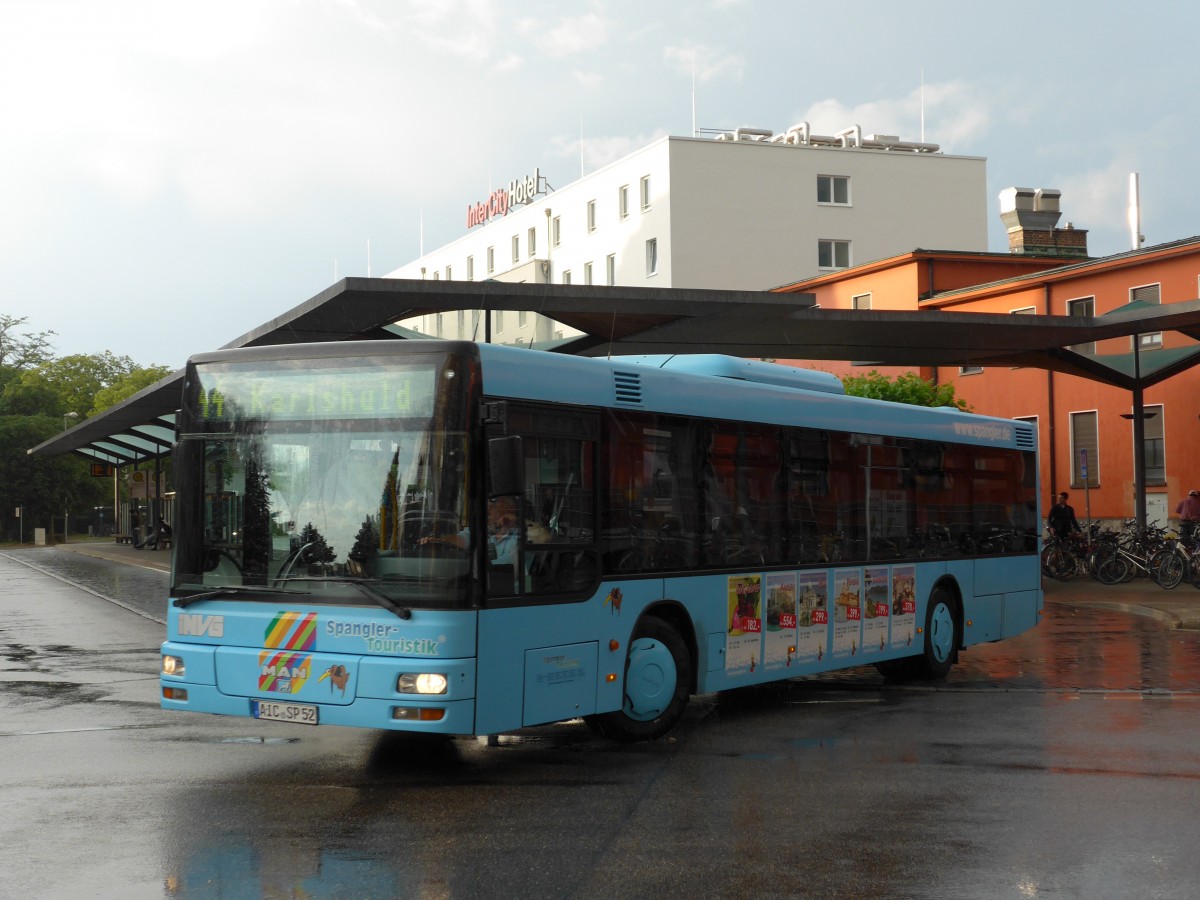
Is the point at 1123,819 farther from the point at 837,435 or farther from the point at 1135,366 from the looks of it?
the point at 1135,366

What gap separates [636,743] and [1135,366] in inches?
896

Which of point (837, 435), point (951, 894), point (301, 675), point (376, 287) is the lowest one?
point (951, 894)

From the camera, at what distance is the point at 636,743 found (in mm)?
9812

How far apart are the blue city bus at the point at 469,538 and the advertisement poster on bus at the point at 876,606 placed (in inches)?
57.1

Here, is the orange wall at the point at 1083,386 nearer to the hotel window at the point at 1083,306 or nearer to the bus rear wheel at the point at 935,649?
the hotel window at the point at 1083,306

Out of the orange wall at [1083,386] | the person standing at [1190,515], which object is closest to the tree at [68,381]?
the orange wall at [1083,386]

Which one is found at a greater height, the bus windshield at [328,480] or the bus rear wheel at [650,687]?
the bus windshield at [328,480]

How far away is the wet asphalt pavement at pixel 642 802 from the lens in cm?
621

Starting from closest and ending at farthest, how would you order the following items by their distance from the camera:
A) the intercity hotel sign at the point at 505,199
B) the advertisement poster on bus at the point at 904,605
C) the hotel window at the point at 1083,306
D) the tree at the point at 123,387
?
the advertisement poster on bus at the point at 904,605, the hotel window at the point at 1083,306, the intercity hotel sign at the point at 505,199, the tree at the point at 123,387

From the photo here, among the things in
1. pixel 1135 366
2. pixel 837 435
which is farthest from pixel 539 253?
pixel 837 435

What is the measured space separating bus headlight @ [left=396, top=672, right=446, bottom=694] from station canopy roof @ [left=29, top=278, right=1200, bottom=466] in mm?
7924

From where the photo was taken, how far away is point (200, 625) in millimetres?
8727

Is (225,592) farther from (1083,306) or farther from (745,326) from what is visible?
(1083,306)

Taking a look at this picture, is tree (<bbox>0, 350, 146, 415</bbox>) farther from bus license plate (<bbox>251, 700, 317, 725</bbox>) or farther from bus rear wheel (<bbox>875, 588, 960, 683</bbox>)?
bus license plate (<bbox>251, 700, 317, 725</bbox>)
